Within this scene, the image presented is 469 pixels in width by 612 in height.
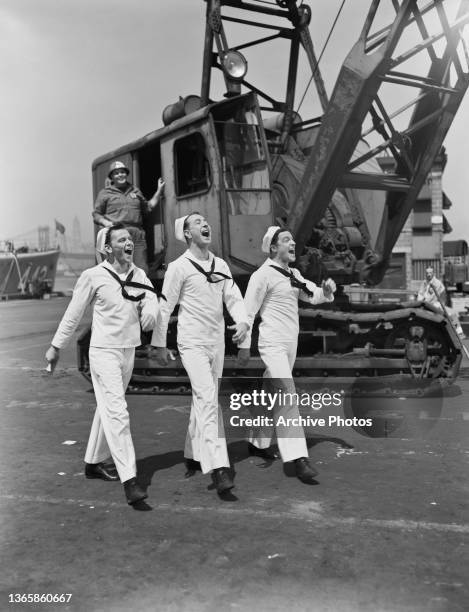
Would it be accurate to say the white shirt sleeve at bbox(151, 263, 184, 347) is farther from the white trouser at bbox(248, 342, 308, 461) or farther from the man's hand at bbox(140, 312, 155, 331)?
the white trouser at bbox(248, 342, 308, 461)

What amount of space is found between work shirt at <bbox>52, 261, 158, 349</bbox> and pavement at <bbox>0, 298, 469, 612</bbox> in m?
1.07

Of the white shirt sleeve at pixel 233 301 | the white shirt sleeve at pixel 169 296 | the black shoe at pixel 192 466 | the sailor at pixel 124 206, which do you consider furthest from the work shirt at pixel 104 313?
the sailor at pixel 124 206

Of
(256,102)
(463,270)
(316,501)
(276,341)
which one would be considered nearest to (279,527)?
(316,501)

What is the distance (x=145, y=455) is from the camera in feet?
18.9

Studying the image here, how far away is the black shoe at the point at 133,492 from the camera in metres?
4.37

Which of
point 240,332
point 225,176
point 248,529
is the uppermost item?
point 225,176

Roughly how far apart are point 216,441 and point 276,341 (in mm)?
1009

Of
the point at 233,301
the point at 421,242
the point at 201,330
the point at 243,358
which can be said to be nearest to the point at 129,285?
the point at 201,330

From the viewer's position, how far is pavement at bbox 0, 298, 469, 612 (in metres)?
3.17

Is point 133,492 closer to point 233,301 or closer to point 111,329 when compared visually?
point 111,329

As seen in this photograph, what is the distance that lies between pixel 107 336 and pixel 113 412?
0.55m

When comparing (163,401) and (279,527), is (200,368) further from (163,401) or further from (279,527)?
(163,401)

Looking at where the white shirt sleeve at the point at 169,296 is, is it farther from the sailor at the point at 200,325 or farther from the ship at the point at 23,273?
the ship at the point at 23,273

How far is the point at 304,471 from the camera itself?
4.89 metres
